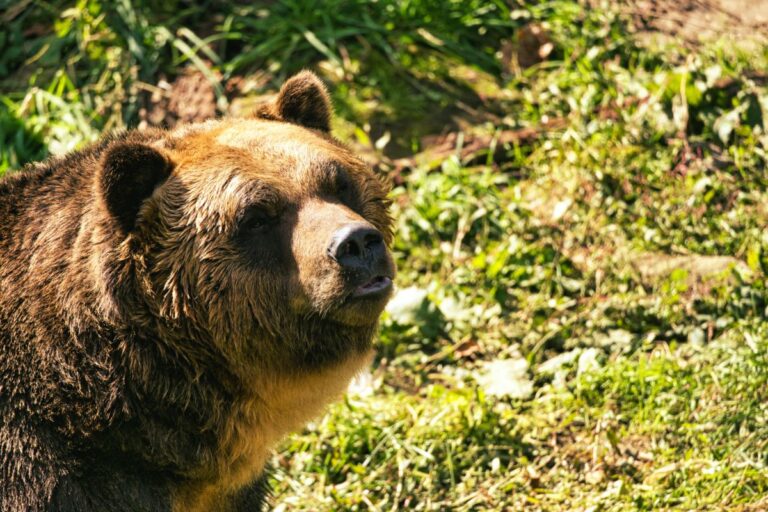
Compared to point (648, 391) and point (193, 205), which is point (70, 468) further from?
point (648, 391)

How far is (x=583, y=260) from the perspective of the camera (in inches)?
296

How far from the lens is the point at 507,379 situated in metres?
6.69

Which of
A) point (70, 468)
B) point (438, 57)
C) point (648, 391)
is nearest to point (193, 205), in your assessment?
point (70, 468)

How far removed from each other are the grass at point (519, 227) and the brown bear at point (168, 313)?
5.12 feet

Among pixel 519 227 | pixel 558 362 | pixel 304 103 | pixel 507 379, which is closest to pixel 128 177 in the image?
pixel 304 103

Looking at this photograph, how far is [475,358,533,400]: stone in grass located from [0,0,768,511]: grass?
0.07 ft

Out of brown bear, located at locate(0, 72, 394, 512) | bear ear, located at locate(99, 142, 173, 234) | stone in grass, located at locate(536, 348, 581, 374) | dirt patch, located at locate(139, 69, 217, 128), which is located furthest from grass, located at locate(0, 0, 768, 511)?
bear ear, located at locate(99, 142, 173, 234)

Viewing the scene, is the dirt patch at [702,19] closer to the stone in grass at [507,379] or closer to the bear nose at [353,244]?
the stone in grass at [507,379]

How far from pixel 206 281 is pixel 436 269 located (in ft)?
11.6

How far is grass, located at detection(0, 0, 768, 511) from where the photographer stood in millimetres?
6059

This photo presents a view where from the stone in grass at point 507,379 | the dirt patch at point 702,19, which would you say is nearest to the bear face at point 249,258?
the stone in grass at point 507,379

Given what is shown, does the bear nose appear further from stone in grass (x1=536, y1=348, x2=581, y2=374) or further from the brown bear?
stone in grass (x1=536, y1=348, x2=581, y2=374)

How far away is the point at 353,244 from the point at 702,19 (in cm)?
561

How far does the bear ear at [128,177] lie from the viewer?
4.57 meters
